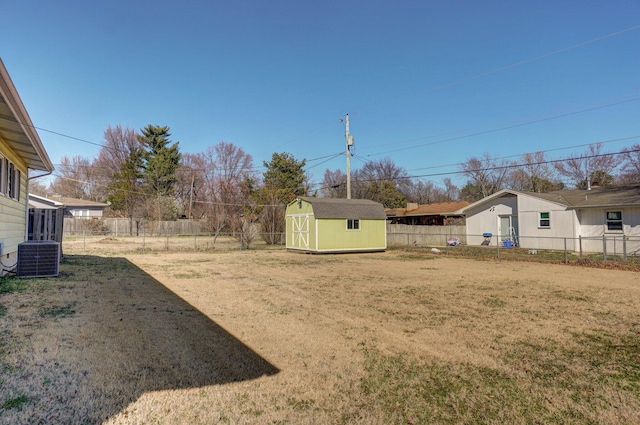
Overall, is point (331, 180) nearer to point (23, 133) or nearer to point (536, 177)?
point (536, 177)

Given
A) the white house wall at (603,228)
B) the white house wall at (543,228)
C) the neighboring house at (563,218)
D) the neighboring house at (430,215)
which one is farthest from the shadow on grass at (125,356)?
the neighboring house at (430,215)

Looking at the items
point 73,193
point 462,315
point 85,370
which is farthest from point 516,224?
point 73,193

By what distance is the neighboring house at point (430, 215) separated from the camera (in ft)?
101

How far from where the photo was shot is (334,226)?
18.6 metres

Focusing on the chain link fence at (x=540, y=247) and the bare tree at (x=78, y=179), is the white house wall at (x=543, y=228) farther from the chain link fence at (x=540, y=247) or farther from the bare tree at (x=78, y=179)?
the bare tree at (x=78, y=179)

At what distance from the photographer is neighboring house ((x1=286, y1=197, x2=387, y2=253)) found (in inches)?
718

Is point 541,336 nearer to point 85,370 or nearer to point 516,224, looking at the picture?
point 85,370

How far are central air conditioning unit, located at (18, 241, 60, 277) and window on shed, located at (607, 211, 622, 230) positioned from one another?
22.2 metres

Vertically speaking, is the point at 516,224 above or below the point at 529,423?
above

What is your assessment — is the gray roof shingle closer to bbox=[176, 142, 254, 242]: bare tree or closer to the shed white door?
the shed white door

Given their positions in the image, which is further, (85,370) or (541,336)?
(541,336)

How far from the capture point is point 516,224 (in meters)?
21.2

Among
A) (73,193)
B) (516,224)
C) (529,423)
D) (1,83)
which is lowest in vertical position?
(529,423)

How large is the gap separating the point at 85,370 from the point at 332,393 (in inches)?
88.8
